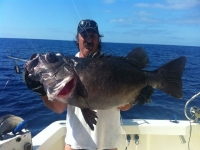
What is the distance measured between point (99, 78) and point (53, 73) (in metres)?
0.48

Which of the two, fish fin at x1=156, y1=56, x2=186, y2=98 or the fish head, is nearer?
the fish head

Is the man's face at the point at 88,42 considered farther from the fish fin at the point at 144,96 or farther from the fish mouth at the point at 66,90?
the fish fin at the point at 144,96

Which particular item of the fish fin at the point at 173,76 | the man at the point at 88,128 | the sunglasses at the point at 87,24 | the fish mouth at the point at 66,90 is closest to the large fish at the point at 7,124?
the man at the point at 88,128

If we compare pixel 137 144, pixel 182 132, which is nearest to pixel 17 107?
pixel 137 144

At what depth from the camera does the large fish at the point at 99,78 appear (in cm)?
204

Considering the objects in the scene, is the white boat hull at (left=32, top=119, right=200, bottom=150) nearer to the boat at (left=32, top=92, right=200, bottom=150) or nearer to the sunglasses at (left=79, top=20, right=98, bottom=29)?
the boat at (left=32, top=92, right=200, bottom=150)

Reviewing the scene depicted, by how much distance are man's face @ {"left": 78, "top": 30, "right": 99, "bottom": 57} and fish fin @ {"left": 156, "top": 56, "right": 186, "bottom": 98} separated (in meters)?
0.80

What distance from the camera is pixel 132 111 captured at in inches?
346

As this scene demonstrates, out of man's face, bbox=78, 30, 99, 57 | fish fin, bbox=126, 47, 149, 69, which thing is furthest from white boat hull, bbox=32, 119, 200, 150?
fish fin, bbox=126, 47, 149, 69

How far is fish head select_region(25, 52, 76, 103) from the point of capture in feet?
6.72

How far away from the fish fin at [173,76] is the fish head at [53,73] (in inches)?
37.4

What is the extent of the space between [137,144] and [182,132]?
0.85 meters

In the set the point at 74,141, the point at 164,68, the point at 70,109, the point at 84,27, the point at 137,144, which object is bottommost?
the point at 137,144

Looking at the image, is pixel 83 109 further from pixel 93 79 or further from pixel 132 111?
pixel 132 111
